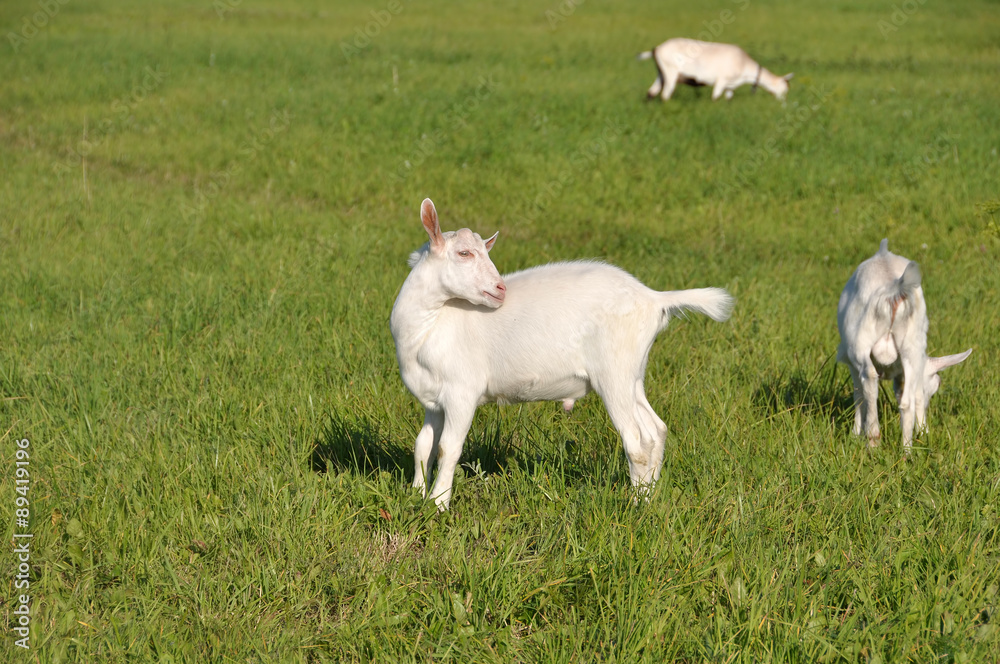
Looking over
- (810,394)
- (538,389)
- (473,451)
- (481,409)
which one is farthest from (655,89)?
(538,389)

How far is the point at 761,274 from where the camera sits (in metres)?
8.10

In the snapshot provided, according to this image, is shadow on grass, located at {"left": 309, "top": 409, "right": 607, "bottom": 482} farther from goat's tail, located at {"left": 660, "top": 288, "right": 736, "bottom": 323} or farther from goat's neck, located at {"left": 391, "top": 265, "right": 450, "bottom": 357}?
goat's tail, located at {"left": 660, "top": 288, "right": 736, "bottom": 323}

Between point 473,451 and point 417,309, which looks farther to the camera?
point 473,451

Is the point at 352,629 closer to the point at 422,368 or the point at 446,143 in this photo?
the point at 422,368

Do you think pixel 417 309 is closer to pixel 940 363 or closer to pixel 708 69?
pixel 940 363

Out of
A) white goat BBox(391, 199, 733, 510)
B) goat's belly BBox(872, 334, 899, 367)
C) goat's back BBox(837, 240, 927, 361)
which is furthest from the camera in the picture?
goat's belly BBox(872, 334, 899, 367)

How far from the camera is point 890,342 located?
15.6 feet

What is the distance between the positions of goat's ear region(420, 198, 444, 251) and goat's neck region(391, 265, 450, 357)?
0.49 ft

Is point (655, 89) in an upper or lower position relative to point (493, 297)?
upper

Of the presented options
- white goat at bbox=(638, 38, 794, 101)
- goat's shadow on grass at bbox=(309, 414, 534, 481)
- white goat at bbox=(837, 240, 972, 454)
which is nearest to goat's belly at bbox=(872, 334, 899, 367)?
white goat at bbox=(837, 240, 972, 454)

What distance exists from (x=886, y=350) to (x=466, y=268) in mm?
2472

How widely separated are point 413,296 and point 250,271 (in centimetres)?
410

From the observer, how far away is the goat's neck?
12.6ft

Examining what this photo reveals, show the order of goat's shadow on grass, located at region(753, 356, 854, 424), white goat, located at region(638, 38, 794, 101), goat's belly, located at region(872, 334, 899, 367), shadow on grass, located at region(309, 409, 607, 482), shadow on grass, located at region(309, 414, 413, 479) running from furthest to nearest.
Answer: white goat, located at region(638, 38, 794, 101) → goat's shadow on grass, located at region(753, 356, 854, 424) → goat's belly, located at region(872, 334, 899, 367) → shadow on grass, located at region(309, 414, 413, 479) → shadow on grass, located at region(309, 409, 607, 482)
